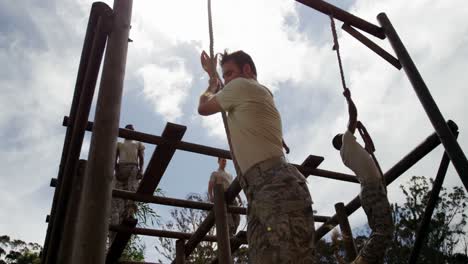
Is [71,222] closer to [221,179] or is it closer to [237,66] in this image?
[237,66]

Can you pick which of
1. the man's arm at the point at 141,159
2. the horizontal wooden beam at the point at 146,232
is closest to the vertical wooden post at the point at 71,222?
the horizontal wooden beam at the point at 146,232

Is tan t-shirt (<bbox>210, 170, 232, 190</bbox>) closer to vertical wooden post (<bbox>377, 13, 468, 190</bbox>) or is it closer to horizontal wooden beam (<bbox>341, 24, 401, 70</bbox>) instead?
horizontal wooden beam (<bbox>341, 24, 401, 70</bbox>)

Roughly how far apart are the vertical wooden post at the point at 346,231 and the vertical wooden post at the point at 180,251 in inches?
81.5

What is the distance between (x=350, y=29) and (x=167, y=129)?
2.28m

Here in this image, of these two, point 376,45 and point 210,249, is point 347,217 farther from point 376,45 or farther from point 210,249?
point 210,249

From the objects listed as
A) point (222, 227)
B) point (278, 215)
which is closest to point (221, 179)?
point (222, 227)

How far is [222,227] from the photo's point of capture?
12.8ft

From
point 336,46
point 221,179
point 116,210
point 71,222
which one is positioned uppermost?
point 221,179

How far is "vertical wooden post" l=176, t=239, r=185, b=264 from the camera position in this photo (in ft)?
17.2

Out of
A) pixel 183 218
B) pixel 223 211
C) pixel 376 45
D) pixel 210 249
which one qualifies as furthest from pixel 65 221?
pixel 183 218

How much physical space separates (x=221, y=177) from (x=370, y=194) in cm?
436

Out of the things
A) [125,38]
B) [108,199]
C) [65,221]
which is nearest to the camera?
[108,199]

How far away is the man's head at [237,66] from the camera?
256 centimetres

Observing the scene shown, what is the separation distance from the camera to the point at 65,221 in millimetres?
3066
